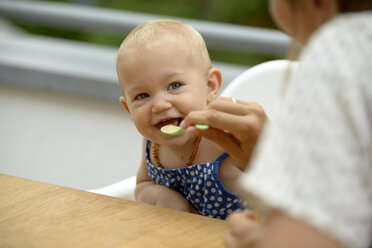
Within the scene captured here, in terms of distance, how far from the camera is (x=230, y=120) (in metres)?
0.69

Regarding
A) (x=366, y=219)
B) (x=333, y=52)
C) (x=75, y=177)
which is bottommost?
(x=75, y=177)

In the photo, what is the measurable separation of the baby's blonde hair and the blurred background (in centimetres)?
125

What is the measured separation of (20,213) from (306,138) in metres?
0.48

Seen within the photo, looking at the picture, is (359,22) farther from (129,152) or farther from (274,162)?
(129,152)

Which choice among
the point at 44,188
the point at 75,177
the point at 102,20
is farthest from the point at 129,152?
the point at 44,188

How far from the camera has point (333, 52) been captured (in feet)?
1.30

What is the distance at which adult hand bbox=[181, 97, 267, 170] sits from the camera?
27.2 inches

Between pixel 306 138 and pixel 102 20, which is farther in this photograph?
pixel 102 20

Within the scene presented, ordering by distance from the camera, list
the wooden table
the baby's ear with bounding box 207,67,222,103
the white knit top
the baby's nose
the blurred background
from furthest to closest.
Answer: the blurred background → the baby's ear with bounding box 207,67,222,103 → the baby's nose → the wooden table → the white knit top

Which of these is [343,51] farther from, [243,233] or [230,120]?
[230,120]

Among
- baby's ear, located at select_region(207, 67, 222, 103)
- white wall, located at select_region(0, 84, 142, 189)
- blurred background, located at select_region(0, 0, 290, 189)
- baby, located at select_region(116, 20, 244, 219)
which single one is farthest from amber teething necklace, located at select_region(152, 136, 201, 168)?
white wall, located at select_region(0, 84, 142, 189)

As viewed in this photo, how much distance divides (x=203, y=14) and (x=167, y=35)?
476 cm

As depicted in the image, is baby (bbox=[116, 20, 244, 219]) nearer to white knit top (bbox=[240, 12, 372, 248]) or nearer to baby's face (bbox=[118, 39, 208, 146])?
baby's face (bbox=[118, 39, 208, 146])

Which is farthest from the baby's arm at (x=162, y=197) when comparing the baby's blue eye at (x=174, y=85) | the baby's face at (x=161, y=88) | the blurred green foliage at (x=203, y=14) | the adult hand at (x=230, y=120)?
the blurred green foliage at (x=203, y=14)
